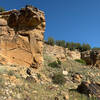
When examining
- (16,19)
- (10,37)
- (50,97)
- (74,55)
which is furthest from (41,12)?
(74,55)

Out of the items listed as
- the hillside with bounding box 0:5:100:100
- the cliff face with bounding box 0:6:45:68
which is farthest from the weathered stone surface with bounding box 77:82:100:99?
the cliff face with bounding box 0:6:45:68

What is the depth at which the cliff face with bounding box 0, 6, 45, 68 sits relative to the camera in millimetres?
10344

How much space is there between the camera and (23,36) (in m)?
10.9

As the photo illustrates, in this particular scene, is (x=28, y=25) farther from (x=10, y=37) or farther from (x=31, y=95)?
(x=31, y=95)

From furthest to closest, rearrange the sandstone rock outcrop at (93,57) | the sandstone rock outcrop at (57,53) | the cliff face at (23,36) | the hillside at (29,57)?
1. the sandstone rock outcrop at (93,57)
2. the sandstone rock outcrop at (57,53)
3. the cliff face at (23,36)
4. the hillside at (29,57)

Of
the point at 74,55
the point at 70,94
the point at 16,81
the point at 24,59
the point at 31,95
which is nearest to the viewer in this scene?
the point at 31,95

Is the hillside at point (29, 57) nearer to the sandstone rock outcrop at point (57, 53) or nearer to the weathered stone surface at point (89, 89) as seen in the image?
the weathered stone surface at point (89, 89)

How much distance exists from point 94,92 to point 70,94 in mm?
1468

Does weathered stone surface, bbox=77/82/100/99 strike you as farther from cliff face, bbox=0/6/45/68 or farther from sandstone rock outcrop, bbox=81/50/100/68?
sandstone rock outcrop, bbox=81/50/100/68

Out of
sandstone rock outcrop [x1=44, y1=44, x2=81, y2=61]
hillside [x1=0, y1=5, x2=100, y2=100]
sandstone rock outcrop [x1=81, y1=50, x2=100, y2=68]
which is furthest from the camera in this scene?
sandstone rock outcrop [x1=81, y1=50, x2=100, y2=68]

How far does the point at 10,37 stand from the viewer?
10586 millimetres

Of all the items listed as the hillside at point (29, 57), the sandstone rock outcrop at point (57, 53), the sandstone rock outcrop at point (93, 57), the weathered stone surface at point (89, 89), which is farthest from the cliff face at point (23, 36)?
the sandstone rock outcrop at point (93, 57)

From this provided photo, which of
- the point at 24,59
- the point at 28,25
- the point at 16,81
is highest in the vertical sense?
the point at 28,25

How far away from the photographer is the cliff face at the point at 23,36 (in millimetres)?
10344
